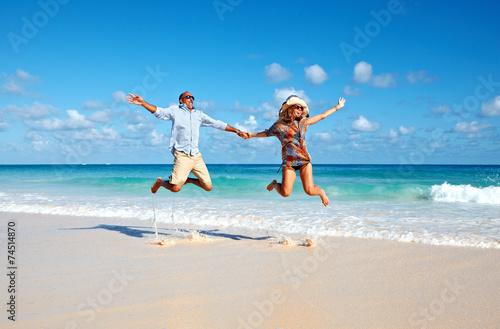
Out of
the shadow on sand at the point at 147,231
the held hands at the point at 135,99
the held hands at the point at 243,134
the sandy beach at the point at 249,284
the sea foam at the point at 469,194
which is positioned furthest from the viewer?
the sea foam at the point at 469,194

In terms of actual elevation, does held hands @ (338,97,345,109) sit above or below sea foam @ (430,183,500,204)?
above

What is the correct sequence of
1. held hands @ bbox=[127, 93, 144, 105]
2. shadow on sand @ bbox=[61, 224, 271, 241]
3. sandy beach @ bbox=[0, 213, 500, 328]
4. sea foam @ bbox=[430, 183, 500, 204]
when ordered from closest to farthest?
sandy beach @ bbox=[0, 213, 500, 328], held hands @ bbox=[127, 93, 144, 105], shadow on sand @ bbox=[61, 224, 271, 241], sea foam @ bbox=[430, 183, 500, 204]

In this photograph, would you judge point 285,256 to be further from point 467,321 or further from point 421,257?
point 467,321

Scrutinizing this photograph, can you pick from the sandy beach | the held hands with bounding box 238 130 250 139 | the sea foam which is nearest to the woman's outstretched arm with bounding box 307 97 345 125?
the held hands with bounding box 238 130 250 139

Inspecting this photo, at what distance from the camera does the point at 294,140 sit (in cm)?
617

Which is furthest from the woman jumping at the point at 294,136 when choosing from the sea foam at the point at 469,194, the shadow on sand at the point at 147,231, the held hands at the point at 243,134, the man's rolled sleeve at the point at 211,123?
the sea foam at the point at 469,194

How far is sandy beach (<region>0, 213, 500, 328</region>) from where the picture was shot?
3.22 m

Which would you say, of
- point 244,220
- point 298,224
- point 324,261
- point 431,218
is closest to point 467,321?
point 324,261

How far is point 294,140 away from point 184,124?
204 centimetres

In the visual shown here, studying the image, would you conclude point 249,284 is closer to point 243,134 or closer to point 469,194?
point 243,134

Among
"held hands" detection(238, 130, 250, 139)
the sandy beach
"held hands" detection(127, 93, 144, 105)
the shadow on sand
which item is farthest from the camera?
the shadow on sand

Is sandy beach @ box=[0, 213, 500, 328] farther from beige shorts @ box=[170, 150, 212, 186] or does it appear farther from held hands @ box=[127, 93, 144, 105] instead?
held hands @ box=[127, 93, 144, 105]

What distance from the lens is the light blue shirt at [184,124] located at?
6.33 metres

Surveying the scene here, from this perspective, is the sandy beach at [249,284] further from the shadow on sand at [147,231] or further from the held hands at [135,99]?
the held hands at [135,99]
